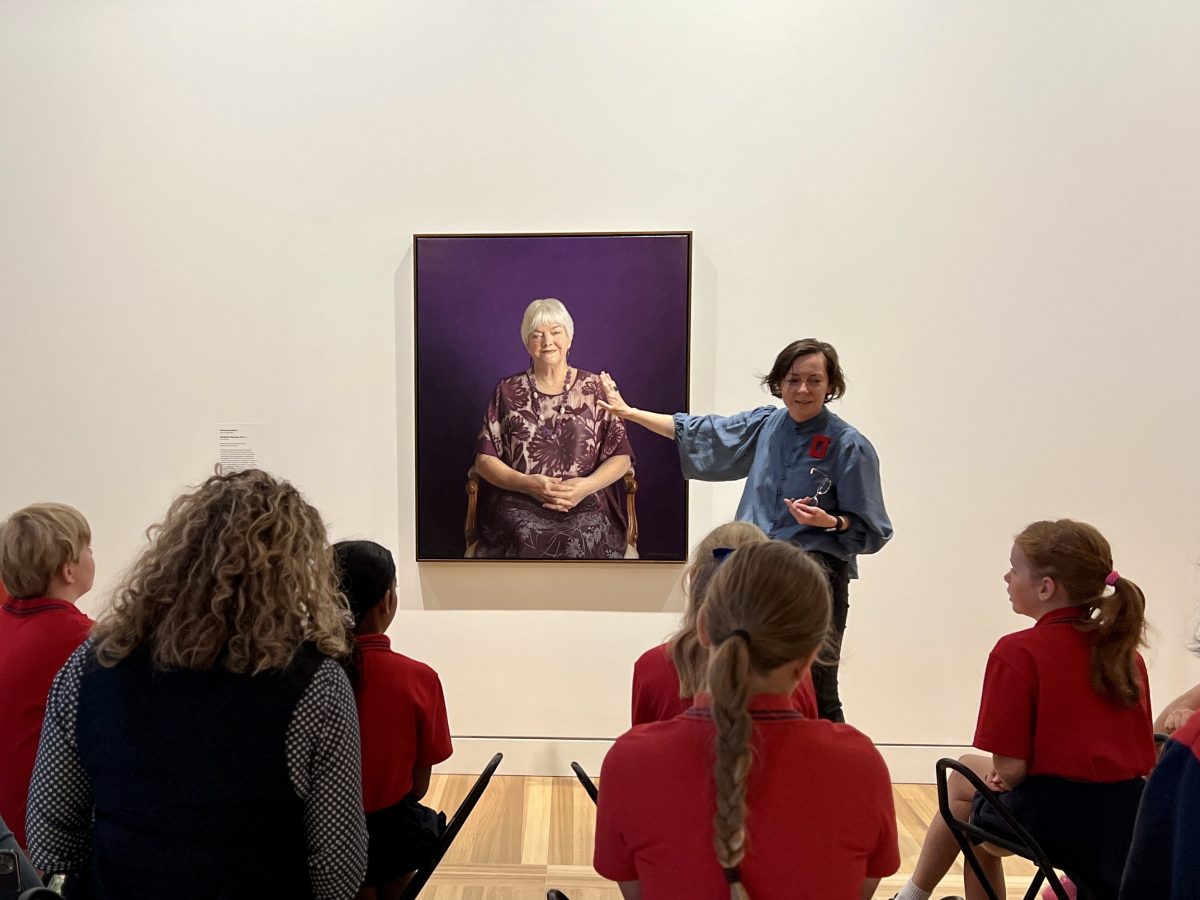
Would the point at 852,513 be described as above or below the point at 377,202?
below

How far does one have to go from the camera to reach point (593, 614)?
11.7 feet

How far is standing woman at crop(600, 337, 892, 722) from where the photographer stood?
2.89 m

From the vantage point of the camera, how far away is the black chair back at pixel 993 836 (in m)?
1.73

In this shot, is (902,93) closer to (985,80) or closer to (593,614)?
(985,80)

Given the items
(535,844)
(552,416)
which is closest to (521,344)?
(552,416)

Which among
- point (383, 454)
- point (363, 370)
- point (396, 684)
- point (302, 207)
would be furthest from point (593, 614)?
point (302, 207)

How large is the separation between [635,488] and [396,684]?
6.13ft

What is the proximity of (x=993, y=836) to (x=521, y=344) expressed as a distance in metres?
2.44

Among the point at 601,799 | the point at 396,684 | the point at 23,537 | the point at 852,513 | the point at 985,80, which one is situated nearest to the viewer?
the point at 601,799

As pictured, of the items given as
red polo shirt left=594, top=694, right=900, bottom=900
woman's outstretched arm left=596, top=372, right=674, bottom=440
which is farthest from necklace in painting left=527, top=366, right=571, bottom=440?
red polo shirt left=594, top=694, right=900, bottom=900

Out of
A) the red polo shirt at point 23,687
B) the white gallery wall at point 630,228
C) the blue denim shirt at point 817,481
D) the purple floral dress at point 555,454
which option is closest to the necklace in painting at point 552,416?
the purple floral dress at point 555,454

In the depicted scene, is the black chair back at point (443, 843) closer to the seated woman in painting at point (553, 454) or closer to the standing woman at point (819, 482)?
the standing woman at point (819, 482)

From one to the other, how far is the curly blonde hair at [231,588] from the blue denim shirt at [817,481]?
1.83 m

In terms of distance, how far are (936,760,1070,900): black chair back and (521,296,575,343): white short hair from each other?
2.22 metres
